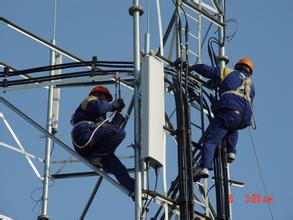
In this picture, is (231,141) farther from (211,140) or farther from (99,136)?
(99,136)

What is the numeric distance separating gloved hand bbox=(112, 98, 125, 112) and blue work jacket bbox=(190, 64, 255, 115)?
133cm

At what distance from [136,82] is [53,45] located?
351 centimetres

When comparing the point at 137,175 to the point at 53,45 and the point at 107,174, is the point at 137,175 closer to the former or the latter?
the point at 107,174

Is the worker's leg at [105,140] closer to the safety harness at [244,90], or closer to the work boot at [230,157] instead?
the work boot at [230,157]

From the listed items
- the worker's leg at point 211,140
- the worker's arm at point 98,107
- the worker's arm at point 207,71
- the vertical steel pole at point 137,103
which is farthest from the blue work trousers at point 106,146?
the worker's arm at point 207,71

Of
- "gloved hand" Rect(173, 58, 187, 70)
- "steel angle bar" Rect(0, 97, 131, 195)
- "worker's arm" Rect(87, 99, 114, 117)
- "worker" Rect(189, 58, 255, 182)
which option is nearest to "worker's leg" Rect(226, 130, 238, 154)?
"worker" Rect(189, 58, 255, 182)

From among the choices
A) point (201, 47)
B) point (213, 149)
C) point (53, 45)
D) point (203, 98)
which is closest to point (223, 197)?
point (213, 149)

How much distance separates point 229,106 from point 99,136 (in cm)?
222

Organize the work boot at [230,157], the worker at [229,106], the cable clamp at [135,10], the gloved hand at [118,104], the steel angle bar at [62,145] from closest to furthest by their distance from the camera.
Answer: the steel angle bar at [62,145] → the cable clamp at [135,10] → the gloved hand at [118,104] → the worker at [229,106] → the work boot at [230,157]

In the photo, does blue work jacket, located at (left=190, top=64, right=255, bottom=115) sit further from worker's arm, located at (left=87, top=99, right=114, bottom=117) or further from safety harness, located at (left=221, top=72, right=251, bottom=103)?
worker's arm, located at (left=87, top=99, right=114, bottom=117)

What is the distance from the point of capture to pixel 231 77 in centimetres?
1688

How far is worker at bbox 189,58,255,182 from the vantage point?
1643cm

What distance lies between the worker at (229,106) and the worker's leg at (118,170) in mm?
1397

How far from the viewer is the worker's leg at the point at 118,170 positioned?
15516 mm
